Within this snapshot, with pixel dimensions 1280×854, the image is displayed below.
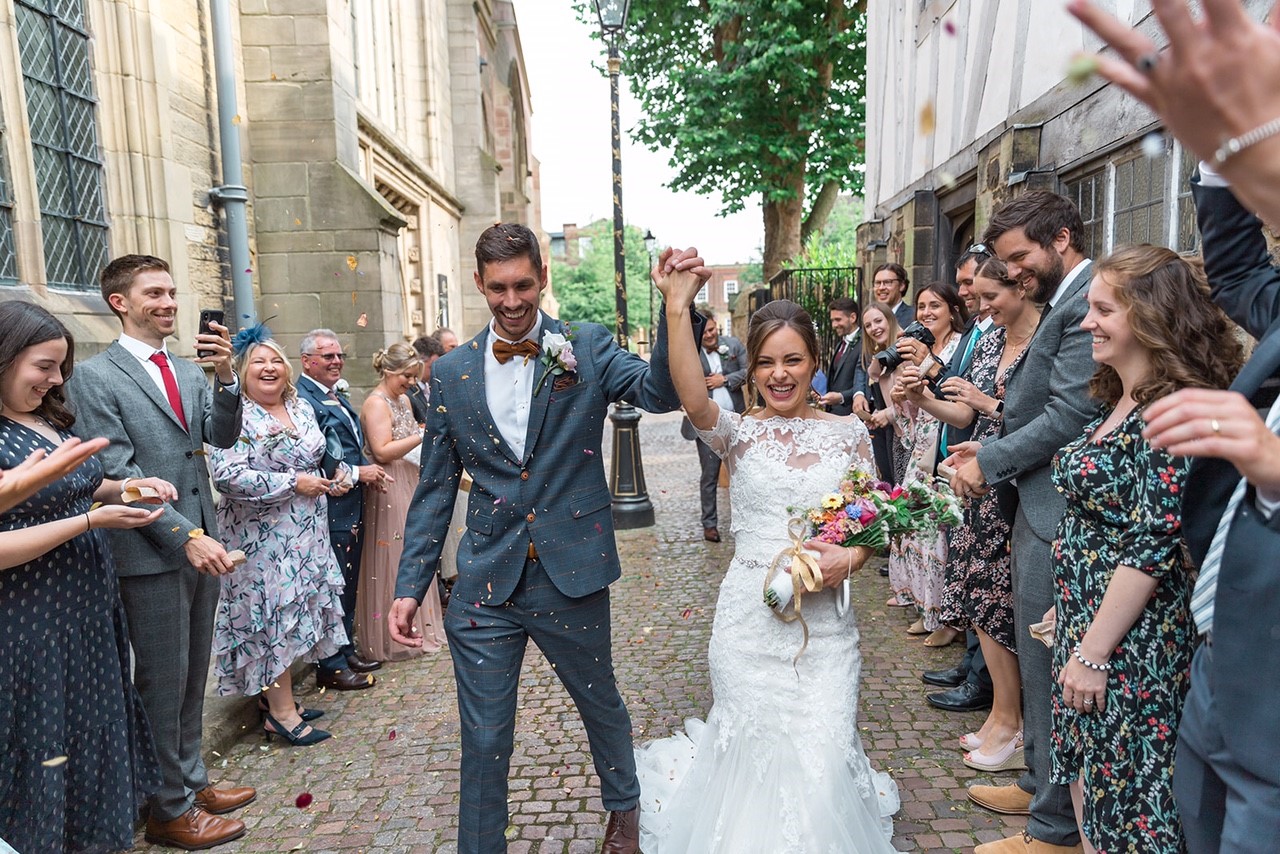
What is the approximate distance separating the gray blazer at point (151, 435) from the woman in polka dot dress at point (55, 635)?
0.27m

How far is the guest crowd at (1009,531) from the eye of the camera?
5.16ft

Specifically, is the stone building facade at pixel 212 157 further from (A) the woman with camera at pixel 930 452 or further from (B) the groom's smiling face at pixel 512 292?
(A) the woman with camera at pixel 930 452

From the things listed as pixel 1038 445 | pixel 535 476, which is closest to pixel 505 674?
pixel 535 476

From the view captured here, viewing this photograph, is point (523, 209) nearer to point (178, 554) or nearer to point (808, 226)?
point (808, 226)

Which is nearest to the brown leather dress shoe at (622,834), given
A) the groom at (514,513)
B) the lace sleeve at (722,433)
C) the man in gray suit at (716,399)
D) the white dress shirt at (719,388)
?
the groom at (514,513)

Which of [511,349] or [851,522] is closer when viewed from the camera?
[851,522]

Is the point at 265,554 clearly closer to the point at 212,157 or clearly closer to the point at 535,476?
the point at 535,476

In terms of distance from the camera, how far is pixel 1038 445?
10.0 feet

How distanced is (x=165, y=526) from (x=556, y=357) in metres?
1.82

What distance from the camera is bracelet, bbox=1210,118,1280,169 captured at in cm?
103

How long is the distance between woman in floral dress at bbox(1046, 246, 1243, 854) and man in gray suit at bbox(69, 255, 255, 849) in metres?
3.25

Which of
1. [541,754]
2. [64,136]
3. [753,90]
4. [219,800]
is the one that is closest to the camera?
[219,800]

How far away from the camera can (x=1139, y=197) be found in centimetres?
521

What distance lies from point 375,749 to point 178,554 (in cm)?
158
